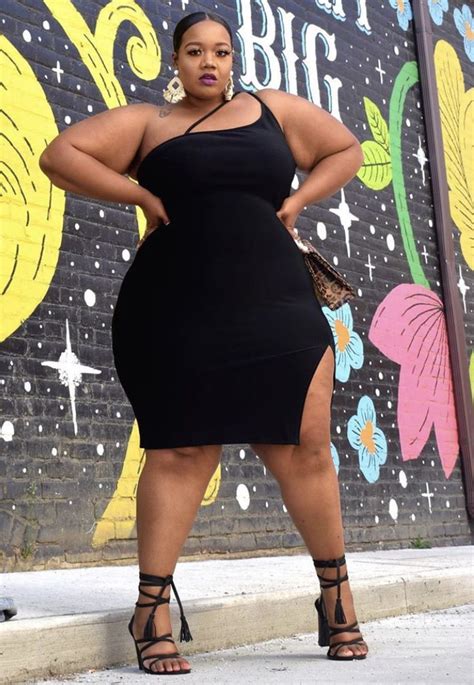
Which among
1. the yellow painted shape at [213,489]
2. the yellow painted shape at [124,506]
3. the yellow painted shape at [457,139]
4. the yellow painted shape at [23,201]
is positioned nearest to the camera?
the yellow painted shape at [23,201]

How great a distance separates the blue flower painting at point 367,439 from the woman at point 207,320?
16.0ft

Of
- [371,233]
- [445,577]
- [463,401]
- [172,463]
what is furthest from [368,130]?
[172,463]

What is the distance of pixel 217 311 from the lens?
3795 millimetres

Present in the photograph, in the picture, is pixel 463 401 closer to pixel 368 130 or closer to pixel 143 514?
pixel 368 130

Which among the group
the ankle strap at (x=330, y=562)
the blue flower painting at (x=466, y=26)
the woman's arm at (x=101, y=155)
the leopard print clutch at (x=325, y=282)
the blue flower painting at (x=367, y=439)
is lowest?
the ankle strap at (x=330, y=562)

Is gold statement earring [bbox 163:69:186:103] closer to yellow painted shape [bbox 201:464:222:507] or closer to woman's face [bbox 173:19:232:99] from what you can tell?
woman's face [bbox 173:19:232:99]

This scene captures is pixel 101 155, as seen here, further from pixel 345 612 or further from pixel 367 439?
pixel 367 439

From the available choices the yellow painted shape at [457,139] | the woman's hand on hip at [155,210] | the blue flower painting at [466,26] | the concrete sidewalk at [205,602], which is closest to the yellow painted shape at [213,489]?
the concrete sidewalk at [205,602]

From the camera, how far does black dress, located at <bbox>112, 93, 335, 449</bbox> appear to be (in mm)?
3768

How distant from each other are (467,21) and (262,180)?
27.3 ft

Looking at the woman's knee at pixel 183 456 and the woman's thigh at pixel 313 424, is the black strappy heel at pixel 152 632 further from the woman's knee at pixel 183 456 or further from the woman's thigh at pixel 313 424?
the woman's thigh at pixel 313 424

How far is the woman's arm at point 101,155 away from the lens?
3863mm

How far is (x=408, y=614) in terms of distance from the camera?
5.57 m

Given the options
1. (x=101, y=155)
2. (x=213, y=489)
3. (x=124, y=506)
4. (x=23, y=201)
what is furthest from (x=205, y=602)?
(x=213, y=489)
